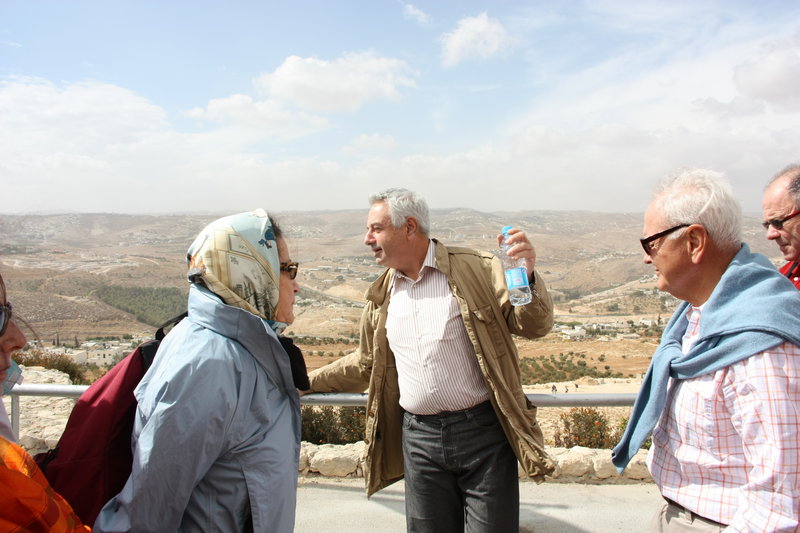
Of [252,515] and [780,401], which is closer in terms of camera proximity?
[780,401]

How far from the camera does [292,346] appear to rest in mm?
1868

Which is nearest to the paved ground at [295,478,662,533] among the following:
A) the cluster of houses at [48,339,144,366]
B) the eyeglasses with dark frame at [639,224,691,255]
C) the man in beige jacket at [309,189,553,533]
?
the man in beige jacket at [309,189,553,533]

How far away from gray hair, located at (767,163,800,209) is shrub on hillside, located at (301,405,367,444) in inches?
195

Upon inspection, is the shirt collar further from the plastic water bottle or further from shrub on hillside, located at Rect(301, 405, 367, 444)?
shrub on hillside, located at Rect(301, 405, 367, 444)

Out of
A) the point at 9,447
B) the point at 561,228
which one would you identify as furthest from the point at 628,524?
the point at 561,228

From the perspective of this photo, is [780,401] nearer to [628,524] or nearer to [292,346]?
[292,346]

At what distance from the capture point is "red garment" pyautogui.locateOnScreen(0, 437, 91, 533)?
1.16 meters

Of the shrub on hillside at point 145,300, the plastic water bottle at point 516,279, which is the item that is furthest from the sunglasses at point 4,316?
the shrub on hillside at point 145,300

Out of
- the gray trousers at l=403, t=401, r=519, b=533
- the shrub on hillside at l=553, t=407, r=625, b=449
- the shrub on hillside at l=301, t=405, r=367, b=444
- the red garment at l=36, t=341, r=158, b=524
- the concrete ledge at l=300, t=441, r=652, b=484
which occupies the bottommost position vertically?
the shrub on hillside at l=553, t=407, r=625, b=449

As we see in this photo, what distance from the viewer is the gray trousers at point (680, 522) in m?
1.54

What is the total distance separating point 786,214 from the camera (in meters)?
2.49

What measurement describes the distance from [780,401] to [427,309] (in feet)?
4.94

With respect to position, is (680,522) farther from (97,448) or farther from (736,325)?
(97,448)

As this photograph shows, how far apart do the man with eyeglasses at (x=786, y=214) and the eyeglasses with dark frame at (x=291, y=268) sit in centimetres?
223
